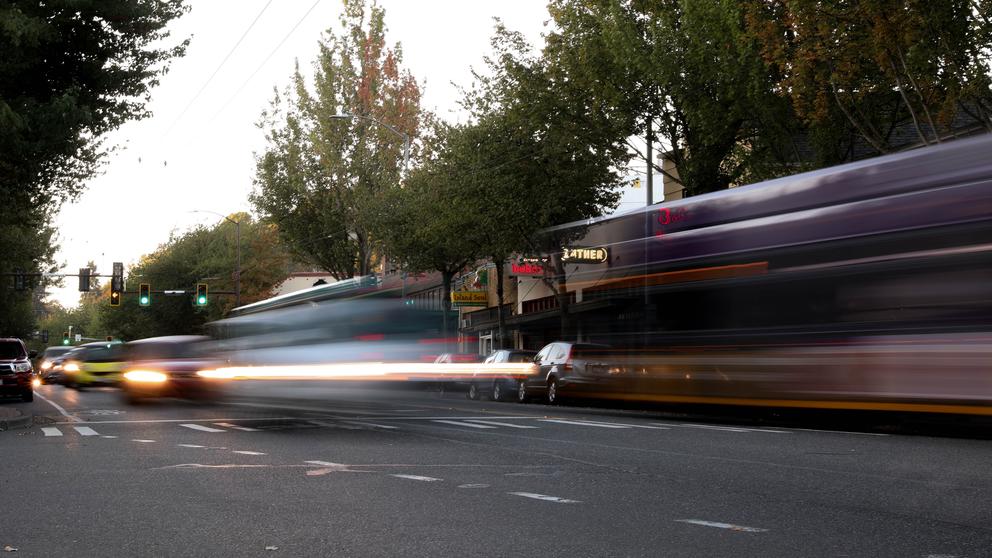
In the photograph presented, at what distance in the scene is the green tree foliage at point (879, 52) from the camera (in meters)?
20.7

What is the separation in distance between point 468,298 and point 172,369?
2988cm

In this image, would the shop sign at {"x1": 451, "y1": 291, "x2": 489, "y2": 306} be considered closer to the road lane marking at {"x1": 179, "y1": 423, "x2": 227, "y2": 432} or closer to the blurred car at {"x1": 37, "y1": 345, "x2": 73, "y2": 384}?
the blurred car at {"x1": 37, "y1": 345, "x2": 73, "y2": 384}

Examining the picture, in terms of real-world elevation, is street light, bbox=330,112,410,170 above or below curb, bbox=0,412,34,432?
above

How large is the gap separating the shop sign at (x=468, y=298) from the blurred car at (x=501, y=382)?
18.9m

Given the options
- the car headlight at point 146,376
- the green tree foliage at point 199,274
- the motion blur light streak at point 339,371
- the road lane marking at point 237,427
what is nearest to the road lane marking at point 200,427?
the road lane marking at point 237,427

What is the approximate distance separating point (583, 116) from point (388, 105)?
900 inches

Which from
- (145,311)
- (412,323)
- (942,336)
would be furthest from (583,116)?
(145,311)

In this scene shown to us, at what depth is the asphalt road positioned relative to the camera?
7160mm

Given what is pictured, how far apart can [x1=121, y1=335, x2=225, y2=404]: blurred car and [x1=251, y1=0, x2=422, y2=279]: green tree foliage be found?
25675 mm

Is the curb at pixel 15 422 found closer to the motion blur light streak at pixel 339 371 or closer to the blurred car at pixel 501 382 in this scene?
the motion blur light streak at pixel 339 371

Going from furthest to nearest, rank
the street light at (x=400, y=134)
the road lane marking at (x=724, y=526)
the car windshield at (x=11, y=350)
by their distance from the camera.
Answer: the street light at (x=400, y=134) < the car windshield at (x=11, y=350) < the road lane marking at (x=724, y=526)

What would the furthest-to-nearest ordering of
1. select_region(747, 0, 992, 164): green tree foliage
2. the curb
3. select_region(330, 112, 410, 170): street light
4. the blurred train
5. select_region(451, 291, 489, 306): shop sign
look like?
select_region(451, 291, 489, 306): shop sign, select_region(330, 112, 410, 170): street light, select_region(747, 0, 992, 164): green tree foliage, the curb, the blurred train

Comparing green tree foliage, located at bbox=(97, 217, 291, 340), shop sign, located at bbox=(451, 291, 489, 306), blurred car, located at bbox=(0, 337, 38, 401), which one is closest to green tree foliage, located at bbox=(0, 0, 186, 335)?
blurred car, located at bbox=(0, 337, 38, 401)

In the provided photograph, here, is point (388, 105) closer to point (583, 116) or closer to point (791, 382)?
point (583, 116)
